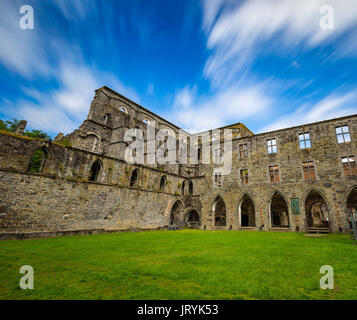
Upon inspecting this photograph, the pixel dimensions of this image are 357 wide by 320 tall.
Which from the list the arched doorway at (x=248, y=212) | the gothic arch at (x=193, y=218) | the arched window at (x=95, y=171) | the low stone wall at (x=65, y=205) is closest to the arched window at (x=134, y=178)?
the low stone wall at (x=65, y=205)

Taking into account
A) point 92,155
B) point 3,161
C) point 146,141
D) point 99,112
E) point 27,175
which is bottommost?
point 27,175

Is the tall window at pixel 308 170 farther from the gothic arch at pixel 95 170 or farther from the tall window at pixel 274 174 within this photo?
the gothic arch at pixel 95 170

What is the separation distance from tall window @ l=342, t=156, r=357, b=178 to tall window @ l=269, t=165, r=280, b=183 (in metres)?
5.36

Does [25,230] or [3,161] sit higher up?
[3,161]

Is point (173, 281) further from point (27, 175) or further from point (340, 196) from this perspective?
point (340, 196)

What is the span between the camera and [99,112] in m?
28.2

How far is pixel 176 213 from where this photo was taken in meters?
24.8

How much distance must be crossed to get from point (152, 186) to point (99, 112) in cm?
1519

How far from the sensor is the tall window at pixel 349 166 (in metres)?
16.4

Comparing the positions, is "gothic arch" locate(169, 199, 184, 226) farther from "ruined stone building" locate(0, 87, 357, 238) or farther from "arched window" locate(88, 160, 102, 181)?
"arched window" locate(88, 160, 102, 181)

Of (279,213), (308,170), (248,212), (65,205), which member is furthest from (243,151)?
(65,205)

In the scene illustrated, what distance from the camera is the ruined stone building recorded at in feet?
42.5
